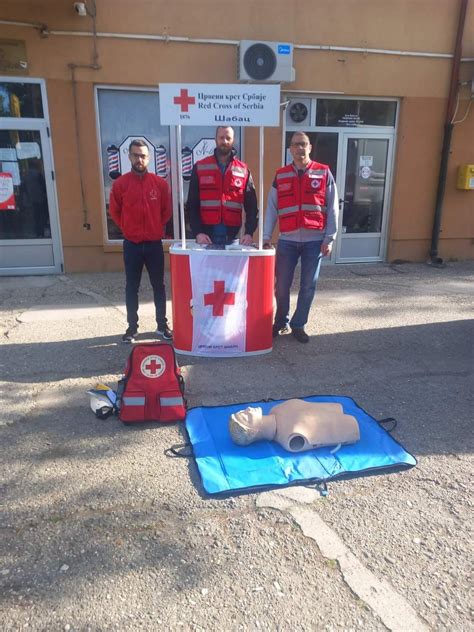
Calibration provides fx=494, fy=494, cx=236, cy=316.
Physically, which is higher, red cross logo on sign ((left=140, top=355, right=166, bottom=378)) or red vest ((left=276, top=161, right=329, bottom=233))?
red vest ((left=276, top=161, right=329, bottom=233))

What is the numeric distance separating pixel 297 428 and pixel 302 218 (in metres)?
2.36

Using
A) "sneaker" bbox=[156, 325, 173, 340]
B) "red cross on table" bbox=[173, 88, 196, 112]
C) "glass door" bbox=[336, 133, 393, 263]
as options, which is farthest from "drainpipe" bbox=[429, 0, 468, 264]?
"red cross on table" bbox=[173, 88, 196, 112]

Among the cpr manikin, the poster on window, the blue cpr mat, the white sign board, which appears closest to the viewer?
the blue cpr mat

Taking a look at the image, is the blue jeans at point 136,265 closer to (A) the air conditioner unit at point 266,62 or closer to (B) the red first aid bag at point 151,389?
(B) the red first aid bag at point 151,389

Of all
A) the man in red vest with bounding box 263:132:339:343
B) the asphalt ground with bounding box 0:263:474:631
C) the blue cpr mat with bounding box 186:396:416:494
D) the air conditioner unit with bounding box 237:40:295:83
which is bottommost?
the asphalt ground with bounding box 0:263:474:631

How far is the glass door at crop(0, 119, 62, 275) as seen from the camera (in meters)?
7.55

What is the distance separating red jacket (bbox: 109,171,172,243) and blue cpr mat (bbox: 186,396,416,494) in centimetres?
215

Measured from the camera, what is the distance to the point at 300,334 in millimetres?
5164

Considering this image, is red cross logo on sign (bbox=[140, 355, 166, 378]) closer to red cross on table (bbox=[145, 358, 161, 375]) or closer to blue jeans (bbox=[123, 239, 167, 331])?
red cross on table (bbox=[145, 358, 161, 375])

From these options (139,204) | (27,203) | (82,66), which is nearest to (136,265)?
(139,204)

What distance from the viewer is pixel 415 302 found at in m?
6.76

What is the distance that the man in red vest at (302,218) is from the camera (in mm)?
4723

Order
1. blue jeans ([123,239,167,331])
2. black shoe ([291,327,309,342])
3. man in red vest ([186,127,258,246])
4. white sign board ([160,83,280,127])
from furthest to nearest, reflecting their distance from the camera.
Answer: black shoe ([291,327,309,342]) → blue jeans ([123,239,167,331]) → man in red vest ([186,127,258,246]) → white sign board ([160,83,280,127])

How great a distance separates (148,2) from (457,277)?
21.3 feet
